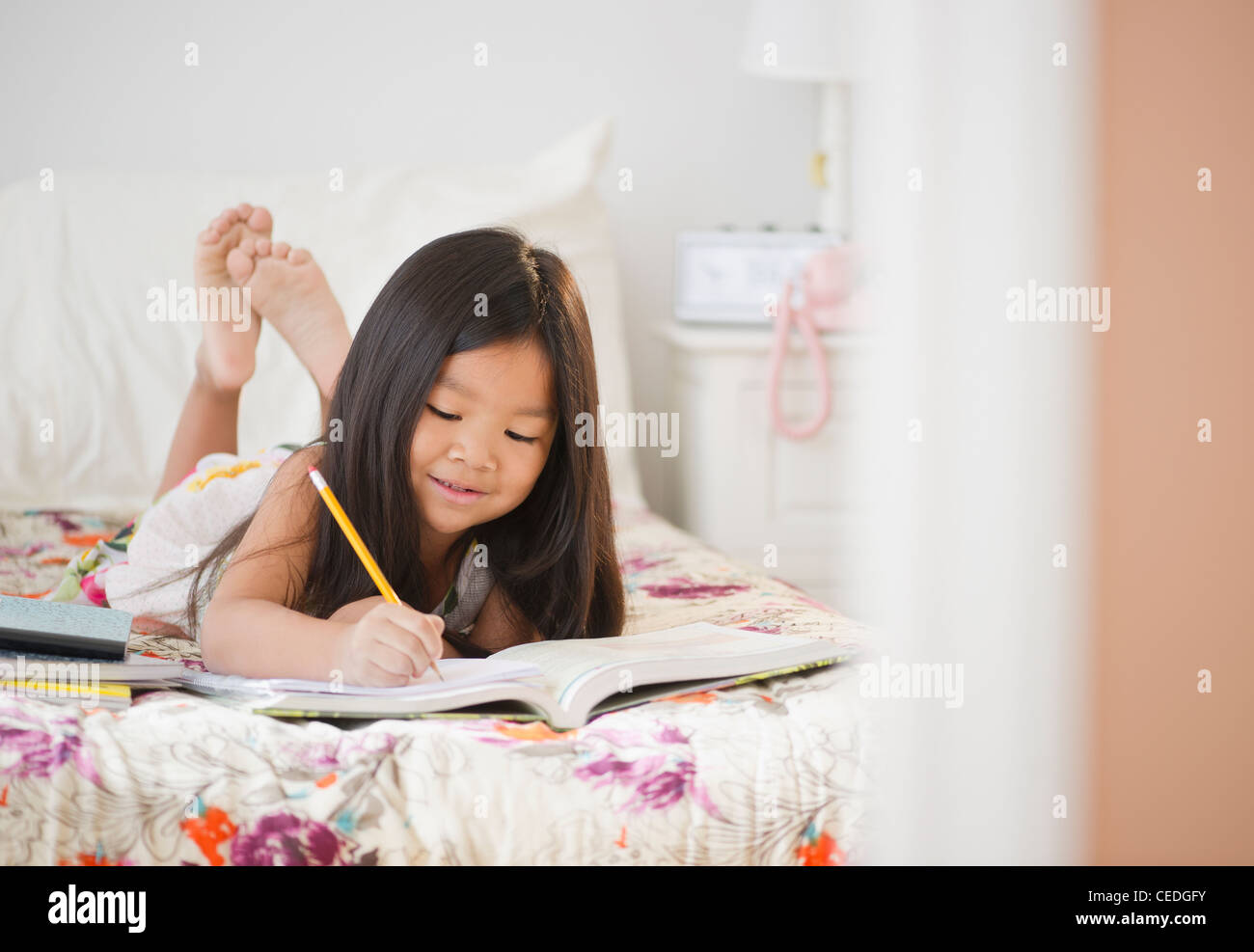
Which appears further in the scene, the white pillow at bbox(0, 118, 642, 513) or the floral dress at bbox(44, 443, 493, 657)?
the white pillow at bbox(0, 118, 642, 513)

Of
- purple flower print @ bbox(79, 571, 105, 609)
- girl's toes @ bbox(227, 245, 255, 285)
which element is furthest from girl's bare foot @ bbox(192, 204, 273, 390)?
purple flower print @ bbox(79, 571, 105, 609)

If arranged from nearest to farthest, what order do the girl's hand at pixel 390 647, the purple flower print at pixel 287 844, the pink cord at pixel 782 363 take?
the purple flower print at pixel 287 844, the girl's hand at pixel 390 647, the pink cord at pixel 782 363

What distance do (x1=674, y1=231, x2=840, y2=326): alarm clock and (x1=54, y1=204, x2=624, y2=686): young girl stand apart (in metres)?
0.90

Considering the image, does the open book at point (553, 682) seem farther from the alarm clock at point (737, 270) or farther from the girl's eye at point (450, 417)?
the alarm clock at point (737, 270)

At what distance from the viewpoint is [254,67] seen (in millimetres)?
1989

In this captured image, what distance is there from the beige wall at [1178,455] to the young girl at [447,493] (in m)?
0.46

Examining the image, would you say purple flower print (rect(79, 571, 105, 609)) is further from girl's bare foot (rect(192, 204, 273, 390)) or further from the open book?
the open book

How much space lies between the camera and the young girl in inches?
36.7

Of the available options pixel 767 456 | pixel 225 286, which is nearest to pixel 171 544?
pixel 225 286

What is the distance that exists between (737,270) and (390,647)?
1.27 m

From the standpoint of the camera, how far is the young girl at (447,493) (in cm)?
93

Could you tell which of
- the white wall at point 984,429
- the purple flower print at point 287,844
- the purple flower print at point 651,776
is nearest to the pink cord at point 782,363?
the purple flower print at point 651,776

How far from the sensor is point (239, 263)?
4.16 feet

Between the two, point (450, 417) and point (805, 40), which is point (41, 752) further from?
point (805, 40)
